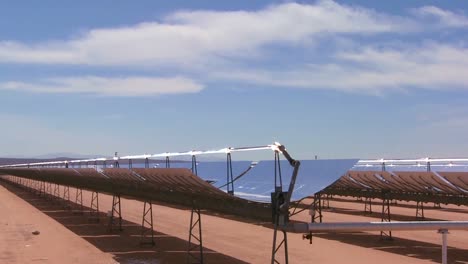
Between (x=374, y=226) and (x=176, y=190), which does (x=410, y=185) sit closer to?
(x=176, y=190)

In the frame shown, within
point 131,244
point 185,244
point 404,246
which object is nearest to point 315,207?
point 404,246

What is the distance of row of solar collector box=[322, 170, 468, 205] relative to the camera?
64.7 ft

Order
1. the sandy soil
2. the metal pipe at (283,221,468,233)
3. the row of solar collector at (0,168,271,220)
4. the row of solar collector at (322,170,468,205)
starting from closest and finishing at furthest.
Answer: the metal pipe at (283,221,468,233) → the row of solar collector at (0,168,271,220) → the sandy soil → the row of solar collector at (322,170,468,205)

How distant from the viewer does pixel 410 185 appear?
23703 mm

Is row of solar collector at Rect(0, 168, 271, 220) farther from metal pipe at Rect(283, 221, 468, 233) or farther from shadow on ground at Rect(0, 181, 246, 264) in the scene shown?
metal pipe at Rect(283, 221, 468, 233)

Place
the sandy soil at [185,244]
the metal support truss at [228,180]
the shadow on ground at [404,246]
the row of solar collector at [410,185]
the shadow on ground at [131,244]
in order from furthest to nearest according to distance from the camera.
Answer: the row of solar collector at [410,185] < the shadow on ground at [404,246] < the sandy soil at [185,244] < the shadow on ground at [131,244] < the metal support truss at [228,180]

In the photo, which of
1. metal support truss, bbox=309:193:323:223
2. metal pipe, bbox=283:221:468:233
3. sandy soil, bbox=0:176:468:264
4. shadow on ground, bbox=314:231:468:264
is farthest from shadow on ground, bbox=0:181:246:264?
metal pipe, bbox=283:221:468:233

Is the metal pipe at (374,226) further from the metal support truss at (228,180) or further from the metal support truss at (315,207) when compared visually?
the metal support truss at (228,180)

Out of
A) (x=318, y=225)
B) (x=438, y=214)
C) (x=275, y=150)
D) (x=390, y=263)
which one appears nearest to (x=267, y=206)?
(x=275, y=150)

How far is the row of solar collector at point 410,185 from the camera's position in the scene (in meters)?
19.7

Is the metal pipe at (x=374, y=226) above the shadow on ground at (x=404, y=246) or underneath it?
above

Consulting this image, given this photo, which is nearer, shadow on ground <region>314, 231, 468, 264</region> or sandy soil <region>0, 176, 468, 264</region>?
sandy soil <region>0, 176, 468, 264</region>

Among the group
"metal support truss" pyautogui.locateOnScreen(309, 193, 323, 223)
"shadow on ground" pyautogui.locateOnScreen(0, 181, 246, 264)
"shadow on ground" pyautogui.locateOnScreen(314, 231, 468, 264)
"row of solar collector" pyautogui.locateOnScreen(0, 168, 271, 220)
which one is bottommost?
"shadow on ground" pyautogui.locateOnScreen(314, 231, 468, 264)

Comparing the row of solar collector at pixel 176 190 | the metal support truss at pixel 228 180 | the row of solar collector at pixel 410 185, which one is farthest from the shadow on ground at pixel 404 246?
the row of solar collector at pixel 176 190
